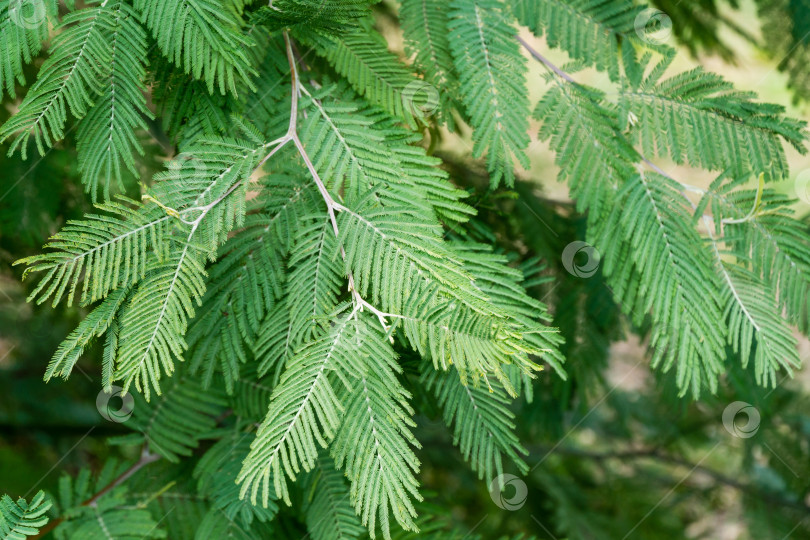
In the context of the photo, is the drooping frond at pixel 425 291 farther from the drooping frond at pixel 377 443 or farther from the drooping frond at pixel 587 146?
the drooping frond at pixel 587 146

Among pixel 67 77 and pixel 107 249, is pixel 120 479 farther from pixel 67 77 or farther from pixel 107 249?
pixel 67 77

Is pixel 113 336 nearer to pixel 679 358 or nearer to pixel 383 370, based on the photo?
pixel 383 370

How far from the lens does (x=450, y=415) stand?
4.56 feet

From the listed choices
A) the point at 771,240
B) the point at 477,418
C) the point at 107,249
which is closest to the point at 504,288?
the point at 477,418

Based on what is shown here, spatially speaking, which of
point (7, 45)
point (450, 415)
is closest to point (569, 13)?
point (450, 415)

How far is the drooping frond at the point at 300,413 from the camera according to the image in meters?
0.97

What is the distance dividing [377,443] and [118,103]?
2.76ft

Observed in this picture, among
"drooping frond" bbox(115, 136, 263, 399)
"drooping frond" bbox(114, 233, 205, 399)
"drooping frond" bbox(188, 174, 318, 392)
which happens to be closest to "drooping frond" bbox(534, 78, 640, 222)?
"drooping frond" bbox(188, 174, 318, 392)

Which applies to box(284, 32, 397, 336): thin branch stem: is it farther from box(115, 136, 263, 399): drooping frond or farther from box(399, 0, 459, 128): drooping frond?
box(399, 0, 459, 128): drooping frond

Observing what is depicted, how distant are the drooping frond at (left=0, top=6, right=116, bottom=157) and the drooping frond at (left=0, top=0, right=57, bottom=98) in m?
0.04

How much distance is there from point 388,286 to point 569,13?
3.11 ft

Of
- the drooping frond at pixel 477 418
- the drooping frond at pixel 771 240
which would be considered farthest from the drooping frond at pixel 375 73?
the drooping frond at pixel 771 240

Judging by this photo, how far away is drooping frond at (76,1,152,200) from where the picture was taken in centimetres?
120

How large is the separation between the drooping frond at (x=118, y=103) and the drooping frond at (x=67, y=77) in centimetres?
2
